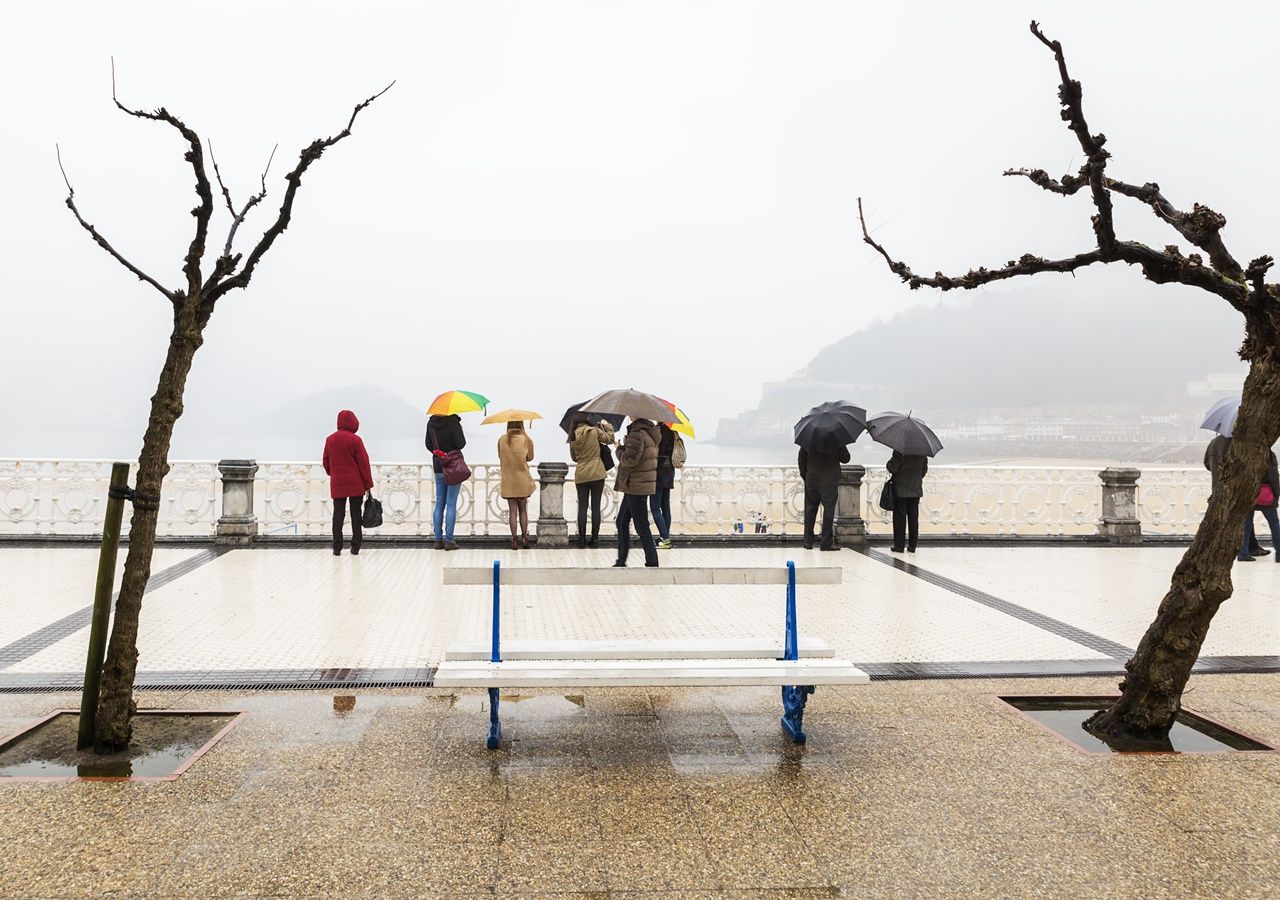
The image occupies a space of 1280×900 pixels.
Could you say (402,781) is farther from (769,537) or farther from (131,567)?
(769,537)

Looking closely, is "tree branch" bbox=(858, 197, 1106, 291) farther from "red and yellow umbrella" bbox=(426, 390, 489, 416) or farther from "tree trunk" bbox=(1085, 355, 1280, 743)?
"red and yellow umbrella" bbox=(426, 390, 489, 416)

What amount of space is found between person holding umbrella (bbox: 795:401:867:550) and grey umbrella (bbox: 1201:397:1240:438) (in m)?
3.93

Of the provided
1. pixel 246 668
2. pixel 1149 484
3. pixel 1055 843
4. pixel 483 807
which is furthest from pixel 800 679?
pixel 1149 484

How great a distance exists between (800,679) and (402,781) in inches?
71.7

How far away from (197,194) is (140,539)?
1674mm

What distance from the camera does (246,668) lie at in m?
5.75

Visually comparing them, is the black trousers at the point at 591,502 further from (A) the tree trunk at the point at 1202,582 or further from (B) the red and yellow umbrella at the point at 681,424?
(A) the tree trunk at the point at 1202,582

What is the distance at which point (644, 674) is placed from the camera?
4.05 m

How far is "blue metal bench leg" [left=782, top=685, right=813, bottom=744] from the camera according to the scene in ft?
14.1

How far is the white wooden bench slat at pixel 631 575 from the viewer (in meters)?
4.24

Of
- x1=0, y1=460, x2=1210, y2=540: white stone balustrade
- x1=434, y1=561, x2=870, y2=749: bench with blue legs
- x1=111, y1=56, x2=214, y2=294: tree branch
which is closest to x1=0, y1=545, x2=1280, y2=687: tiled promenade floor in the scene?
x1=0, y1=460, x2=1210, y2=540: white stone balustrade

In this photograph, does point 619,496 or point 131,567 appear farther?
point 619,496

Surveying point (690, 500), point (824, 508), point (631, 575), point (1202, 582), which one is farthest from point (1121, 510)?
point (631, 575)

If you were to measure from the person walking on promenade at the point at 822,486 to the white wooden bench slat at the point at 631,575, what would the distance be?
23.5 ft
